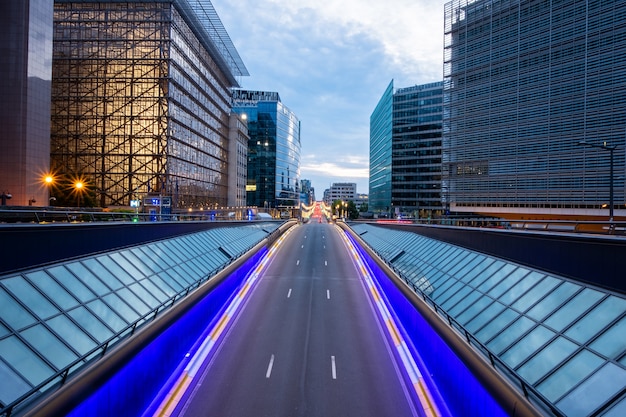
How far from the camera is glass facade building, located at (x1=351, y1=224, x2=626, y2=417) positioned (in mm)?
7117

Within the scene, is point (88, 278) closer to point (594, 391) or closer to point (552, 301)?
point (594, 391)

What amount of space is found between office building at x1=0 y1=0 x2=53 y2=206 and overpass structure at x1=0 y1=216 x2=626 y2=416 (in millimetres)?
33175

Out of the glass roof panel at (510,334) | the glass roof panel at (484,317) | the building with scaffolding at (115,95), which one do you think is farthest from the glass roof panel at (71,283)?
the building with scaffolding at (115,95)

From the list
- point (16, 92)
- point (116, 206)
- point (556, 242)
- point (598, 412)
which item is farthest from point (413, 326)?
point (116, 206)

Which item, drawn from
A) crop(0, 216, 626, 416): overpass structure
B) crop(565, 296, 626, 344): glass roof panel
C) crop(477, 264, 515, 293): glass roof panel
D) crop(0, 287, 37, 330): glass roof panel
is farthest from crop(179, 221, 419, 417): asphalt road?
crop(565, 296, 626, 344): glass roof panel

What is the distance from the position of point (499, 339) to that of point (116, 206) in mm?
62323

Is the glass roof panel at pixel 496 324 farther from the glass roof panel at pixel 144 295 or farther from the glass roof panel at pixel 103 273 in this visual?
the glass roof panel at pixel 103 273

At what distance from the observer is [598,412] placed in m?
6.60

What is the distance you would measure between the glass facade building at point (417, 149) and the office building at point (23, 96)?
100m

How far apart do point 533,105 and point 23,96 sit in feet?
233

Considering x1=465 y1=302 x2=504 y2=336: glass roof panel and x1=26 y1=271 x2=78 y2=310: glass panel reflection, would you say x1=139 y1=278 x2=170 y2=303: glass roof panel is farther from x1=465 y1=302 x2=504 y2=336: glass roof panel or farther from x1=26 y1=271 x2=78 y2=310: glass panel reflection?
x1=465 y1=302 x2=504 y2=336: glass roof panel

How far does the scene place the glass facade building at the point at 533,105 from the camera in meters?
49.1

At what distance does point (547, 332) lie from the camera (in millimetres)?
9359

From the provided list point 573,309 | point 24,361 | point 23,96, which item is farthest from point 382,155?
point 24,361
